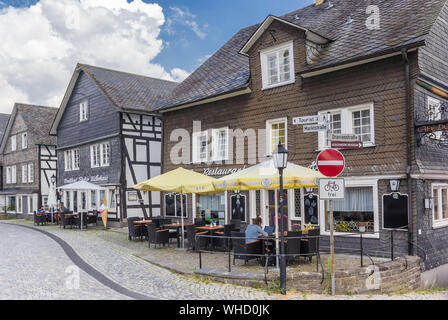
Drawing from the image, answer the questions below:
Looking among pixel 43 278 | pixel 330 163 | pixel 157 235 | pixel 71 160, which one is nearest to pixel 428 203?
pixel 330 163

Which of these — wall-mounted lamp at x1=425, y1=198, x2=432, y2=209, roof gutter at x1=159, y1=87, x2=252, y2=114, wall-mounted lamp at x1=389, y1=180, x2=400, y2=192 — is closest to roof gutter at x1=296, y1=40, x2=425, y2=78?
roof gutter at x1=159, y1=87, x2=252, y2=114

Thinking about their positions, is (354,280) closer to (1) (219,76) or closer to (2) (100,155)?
(1) (219,76)

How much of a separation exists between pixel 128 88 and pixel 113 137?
388cm

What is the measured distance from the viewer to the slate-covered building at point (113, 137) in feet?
80.6

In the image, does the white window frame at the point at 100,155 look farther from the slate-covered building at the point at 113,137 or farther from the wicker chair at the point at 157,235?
the wicker chair at the point at 157,235

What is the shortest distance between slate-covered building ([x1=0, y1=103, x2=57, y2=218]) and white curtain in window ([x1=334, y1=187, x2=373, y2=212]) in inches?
1094

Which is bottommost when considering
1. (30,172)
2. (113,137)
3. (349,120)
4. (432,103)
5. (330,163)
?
(330,163)

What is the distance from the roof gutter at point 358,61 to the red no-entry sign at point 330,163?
5284 mm

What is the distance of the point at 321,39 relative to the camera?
14.9 m

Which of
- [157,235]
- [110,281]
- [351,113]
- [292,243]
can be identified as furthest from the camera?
[157,235]

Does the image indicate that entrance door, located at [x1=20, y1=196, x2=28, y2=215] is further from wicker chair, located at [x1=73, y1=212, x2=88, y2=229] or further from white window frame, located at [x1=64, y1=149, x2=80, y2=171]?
wicker chair, located at [x1=73, y1=212, x2=88, y2=229]

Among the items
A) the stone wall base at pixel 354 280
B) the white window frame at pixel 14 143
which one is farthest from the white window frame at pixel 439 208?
the white window frame at pixel 14 143

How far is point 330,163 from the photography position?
855 cm
